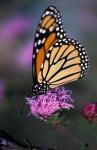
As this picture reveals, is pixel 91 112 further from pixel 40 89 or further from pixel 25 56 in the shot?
pixel 25 56

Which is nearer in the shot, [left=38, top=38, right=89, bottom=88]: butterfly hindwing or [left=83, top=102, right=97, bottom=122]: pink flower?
[left=83, top=102, right=97, bottom=122]: pink flower

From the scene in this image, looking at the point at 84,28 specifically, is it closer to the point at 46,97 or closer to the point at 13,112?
the point at 13,112

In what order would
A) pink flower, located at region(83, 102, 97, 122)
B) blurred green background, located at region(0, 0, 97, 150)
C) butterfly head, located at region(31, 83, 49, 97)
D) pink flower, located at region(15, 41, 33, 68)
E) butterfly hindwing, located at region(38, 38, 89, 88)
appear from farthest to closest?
1. pink flower, located at region(15, 41, 33, 68)
2. blurred green background, located at region(0, 0, 97, 150)
3. butterfly hindwing, located at region(38, 38, 89, 88)
4. butterfly head, located at region(31, 83, 49, 97)
5. pink flower, located at region(83, 102, 97, 122)

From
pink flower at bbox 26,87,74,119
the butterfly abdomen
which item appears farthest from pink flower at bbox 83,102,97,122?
the butterfly abdomen

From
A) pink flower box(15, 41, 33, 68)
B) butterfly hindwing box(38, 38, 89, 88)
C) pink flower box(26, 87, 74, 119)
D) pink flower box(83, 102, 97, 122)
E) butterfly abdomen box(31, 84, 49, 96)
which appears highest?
pink flower box(15, 41, 33, 68)

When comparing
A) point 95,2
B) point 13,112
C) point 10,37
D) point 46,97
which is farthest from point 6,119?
point 46,97

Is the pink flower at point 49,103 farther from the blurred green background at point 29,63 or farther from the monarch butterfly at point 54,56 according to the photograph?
the blurred green background at point 29,63

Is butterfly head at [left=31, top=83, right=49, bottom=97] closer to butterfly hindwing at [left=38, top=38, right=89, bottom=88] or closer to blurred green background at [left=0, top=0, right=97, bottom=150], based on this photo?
butterfly hindwing at [left=38, top=38, right=89, bottom=88]

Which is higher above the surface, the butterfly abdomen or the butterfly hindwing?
the butterfly hindwing
